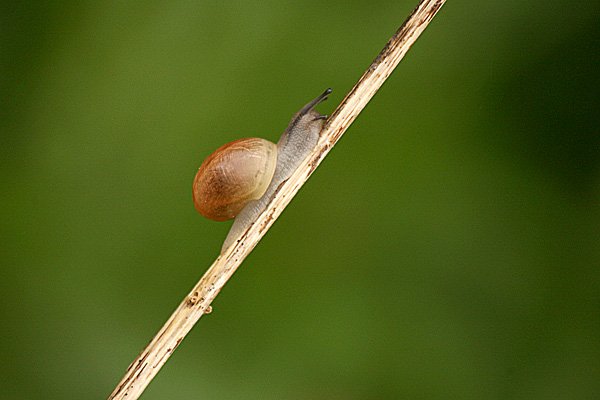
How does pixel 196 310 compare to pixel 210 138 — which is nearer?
pixel 196 310

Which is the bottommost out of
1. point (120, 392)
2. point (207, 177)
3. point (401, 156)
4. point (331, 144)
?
point (120, 392)

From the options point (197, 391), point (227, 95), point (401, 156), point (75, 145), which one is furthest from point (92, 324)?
point (401, 156)

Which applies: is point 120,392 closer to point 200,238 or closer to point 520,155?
point 200,238
